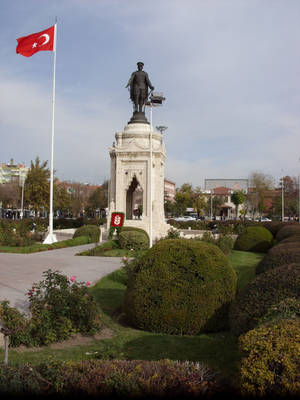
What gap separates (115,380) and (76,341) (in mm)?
2768

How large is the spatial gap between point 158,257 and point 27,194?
42.4m

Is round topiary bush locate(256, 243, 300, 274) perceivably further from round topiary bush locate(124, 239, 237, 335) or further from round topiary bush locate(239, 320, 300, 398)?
round topiary bush locate(239, 320, 300, 398)

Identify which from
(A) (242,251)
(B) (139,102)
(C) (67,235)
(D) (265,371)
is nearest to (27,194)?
(C) (67,235)

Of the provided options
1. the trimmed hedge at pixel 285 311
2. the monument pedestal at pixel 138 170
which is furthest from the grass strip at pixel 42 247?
the trimmed hedge at pixel 285 311

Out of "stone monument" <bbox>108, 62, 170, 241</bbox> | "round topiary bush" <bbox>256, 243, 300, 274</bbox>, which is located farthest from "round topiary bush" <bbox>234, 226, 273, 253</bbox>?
"round topiary bush" <bbox>256, 243, 300, 274</bbox>

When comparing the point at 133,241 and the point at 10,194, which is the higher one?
the point at 10,194

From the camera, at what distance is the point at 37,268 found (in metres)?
12.6

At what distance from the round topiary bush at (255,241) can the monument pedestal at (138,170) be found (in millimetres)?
5713

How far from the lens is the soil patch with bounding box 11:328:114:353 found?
567 centimetres

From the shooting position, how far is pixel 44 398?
3375 millimetres

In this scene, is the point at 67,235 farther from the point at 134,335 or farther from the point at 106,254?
the point at 134,335

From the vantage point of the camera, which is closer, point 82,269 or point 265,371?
point 265,371

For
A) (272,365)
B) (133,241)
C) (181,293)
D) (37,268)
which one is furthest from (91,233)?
Result: (272,365)

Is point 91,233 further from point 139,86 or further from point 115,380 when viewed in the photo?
point 115,380
